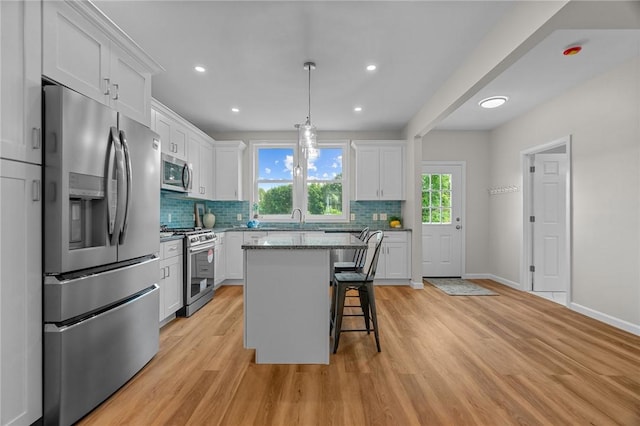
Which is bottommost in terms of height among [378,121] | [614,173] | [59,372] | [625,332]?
[625,332]

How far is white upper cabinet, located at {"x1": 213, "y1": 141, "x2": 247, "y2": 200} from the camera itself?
5223 millimetres

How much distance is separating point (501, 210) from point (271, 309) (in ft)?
14.9

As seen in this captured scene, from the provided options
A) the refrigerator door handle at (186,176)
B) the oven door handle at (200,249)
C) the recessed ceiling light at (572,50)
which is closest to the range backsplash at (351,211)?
the oven door handle at (200,249)

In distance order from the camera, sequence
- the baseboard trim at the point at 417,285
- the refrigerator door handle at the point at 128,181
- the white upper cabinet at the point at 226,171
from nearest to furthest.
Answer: the refrigerator door handle at the point at 128,181, the baseboard trim at the point at 417,285, the white upper cabinet at the point at 226,171

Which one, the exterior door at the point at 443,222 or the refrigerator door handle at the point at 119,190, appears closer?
the refrigerator door handle at the point at 119,190

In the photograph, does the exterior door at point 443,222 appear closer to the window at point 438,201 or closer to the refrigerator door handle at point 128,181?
the window at point 438,201

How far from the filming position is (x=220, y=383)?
6.81 feet

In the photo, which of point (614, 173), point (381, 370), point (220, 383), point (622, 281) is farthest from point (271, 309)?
point (614, 173)

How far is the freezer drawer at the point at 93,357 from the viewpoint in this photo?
1.55 m

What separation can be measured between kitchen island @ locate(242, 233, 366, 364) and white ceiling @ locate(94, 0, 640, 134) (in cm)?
176

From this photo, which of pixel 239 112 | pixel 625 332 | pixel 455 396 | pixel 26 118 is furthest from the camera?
pixel 239 112

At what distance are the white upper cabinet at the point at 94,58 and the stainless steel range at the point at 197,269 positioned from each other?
5.26ft

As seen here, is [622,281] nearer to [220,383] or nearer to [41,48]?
[220,383]

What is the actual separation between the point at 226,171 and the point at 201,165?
1.94 feet
